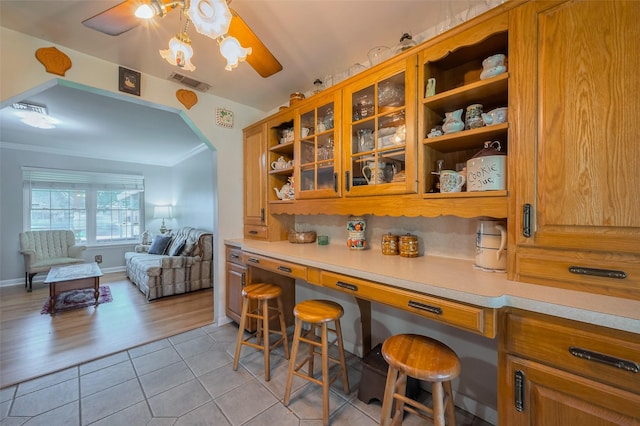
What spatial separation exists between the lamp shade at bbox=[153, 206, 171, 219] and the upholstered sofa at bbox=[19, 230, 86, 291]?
1.41m

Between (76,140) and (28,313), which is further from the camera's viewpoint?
(76,140)

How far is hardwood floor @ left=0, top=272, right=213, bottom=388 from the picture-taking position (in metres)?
2.02

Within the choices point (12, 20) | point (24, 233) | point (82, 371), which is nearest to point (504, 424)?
point (82, 371)

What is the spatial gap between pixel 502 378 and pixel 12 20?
10.7 feet

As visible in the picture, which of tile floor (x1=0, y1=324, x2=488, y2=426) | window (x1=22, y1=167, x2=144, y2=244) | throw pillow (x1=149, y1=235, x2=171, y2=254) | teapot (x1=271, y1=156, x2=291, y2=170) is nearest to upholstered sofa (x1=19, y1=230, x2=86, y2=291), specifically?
window (x1=22, y1=167, x2=144, y2=244)

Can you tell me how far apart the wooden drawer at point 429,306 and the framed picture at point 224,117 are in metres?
2.18

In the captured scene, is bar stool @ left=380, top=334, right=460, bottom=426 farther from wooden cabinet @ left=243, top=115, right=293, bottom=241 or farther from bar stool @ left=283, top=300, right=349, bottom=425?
wooden cabinet @ left=243, top=115, right=293, bottom=241

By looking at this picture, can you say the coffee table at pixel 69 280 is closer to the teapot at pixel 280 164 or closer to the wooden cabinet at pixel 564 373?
the teapot at pixel 280 164

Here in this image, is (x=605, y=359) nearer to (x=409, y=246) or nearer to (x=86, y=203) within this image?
(x=409, y=246)

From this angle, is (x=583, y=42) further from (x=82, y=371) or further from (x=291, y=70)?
(x=82, y=371)

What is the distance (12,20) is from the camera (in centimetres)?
153

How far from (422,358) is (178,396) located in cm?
157

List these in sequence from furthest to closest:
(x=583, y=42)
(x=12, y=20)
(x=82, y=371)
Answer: (x=82, y=371), (x=12, y=20), (x=583, y=42)

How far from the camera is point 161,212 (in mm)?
5750
